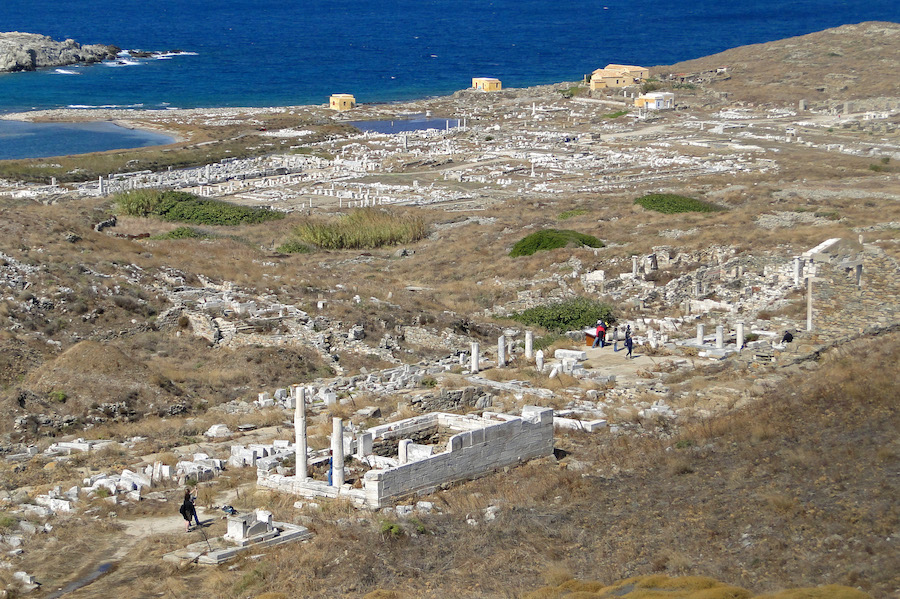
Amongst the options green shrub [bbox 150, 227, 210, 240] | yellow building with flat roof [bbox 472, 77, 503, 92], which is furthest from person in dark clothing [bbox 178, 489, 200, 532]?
yellow building with flat roof [bbox 472, 77, 503, 92]

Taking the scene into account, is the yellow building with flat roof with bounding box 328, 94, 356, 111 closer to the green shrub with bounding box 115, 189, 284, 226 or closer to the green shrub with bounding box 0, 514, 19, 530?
the green shrub with bounding box 115, 189, 284, 226

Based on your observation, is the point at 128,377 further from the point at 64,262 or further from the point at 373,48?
the point at 373,48

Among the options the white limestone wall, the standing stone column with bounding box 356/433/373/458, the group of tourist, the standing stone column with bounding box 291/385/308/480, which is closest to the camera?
the white limestone wall

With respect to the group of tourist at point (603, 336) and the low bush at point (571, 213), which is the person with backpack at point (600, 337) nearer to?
the group of tourist at point (603, 336)

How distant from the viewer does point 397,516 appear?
1684 cm

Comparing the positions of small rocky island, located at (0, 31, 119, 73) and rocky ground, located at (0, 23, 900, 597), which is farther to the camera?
small rocky island, located at (0, 31, 119, 73)

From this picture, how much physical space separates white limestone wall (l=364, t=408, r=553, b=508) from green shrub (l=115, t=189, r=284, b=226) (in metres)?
40.3

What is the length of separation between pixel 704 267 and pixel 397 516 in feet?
79.8

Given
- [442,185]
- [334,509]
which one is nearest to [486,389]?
[334,509]

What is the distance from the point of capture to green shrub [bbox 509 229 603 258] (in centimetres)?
4538

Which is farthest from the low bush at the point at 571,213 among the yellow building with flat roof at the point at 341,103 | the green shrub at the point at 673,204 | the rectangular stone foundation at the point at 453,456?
the yellow building with flat roof at the point at 341,103

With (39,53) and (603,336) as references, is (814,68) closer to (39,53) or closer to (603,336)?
(603,336)

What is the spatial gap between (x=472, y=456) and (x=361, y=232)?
117ft

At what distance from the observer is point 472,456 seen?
1884 centimetres
